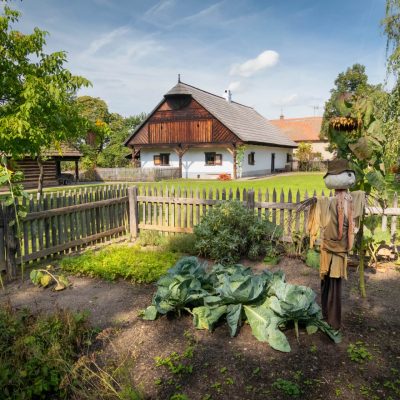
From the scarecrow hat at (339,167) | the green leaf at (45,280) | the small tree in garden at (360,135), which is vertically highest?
the small tree in garden at (360,135)

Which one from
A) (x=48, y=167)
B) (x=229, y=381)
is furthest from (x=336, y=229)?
(x=48, y=167)

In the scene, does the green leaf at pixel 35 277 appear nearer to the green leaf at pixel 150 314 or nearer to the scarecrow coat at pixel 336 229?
the green leaf at pixel 150 314

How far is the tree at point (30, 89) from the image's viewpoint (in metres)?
5.91

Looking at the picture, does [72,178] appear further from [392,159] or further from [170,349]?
[170,349]

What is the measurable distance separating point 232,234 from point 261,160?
2777cm

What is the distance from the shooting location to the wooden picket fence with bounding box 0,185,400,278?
604 cm

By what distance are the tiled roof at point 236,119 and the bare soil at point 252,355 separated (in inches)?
942

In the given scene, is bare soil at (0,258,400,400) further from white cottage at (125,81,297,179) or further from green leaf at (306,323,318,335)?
white cottage at (125,81,297,179)

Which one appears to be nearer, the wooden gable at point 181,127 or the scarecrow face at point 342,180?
the scarecrow face at point 342,180

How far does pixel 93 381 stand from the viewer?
9.37 feet

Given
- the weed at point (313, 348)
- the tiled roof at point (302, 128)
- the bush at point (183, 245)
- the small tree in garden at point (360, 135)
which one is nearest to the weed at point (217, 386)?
the weed at point (313, 348)

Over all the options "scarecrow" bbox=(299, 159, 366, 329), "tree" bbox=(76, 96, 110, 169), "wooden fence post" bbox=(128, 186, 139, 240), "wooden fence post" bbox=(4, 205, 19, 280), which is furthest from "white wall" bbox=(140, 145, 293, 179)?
"scarecrow" bbox=(299, 159, 366, 329)

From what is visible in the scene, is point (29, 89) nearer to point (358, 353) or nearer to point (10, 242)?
point (10, 242)

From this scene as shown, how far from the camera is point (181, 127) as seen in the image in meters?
29.8
